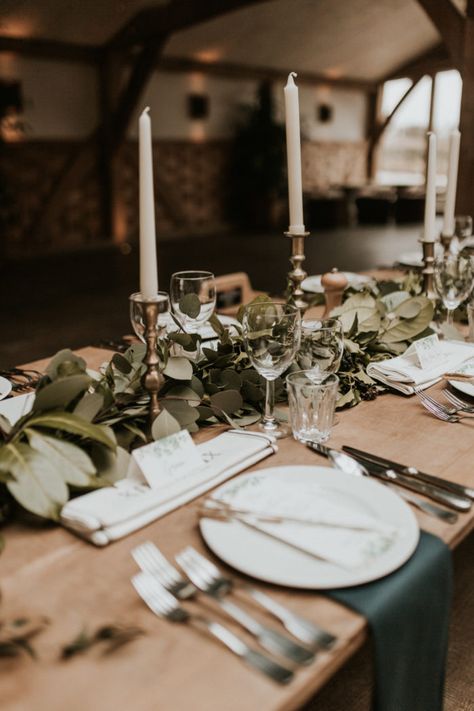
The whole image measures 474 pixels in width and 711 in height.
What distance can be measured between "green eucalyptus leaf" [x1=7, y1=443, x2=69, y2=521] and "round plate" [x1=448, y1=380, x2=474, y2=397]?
805 mm

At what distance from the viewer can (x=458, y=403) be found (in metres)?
1.26

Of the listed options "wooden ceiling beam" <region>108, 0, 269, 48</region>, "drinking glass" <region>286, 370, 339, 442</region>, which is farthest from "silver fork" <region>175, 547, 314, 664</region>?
"wooden ceiling beam" <region>108, 0, 269, 48</region>

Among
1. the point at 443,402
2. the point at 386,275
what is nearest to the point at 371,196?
the point at 386,275

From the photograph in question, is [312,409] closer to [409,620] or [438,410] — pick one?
[438,410]

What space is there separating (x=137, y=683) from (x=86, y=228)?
9.48 metres

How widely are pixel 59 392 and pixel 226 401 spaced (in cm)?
34

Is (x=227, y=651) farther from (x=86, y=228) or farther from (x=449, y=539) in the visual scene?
(x=86, y=228)

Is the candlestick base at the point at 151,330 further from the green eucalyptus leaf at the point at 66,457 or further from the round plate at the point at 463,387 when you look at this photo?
the round plate at the point at 463,387

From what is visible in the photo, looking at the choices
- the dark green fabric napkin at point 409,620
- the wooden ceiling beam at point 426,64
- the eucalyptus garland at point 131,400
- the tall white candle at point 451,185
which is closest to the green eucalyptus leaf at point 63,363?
the eucalyptus garland at point 131,400

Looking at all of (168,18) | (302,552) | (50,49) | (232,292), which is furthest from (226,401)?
(50,49)

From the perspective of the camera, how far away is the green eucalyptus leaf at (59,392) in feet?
2.95

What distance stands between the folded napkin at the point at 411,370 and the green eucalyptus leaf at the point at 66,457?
2.30 feet

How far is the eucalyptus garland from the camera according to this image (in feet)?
2.71

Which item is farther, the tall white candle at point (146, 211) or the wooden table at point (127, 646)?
the tall white candle at point (146, 211)
